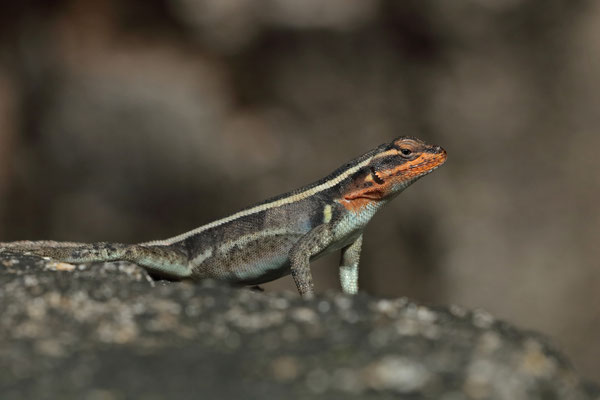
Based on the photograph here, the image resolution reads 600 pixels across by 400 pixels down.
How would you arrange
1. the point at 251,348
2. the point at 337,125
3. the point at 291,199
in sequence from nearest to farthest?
the point at 251,348 → the point at 291,199 → the point at 337,125

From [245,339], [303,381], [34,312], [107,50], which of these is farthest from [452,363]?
[107,50]

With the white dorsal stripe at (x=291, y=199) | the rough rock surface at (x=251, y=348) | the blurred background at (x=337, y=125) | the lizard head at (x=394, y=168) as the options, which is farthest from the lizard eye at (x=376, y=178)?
the blurred background at (x=337, y=125)

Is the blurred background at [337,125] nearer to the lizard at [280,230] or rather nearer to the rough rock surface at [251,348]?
the lizard at [280,230]

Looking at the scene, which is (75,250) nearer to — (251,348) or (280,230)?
(280,230)

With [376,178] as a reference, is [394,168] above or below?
above

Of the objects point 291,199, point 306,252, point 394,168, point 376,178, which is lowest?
point 306,252

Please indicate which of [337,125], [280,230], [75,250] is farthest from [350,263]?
[337,125]

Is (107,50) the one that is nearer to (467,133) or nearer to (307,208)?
(467,133)
